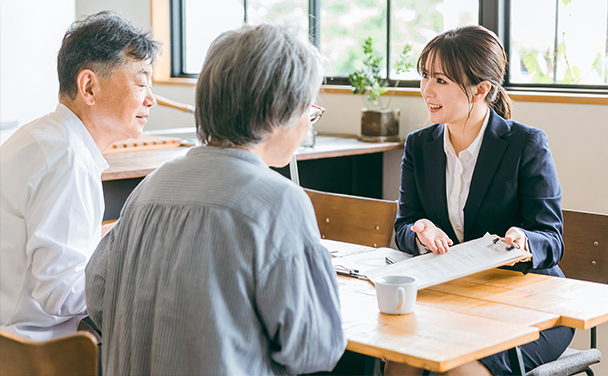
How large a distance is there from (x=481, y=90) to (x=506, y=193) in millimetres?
318

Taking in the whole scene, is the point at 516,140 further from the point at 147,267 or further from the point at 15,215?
the point at 15,215

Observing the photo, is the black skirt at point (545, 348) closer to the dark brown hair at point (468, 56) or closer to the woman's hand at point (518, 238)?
the woman's hand at point (518, 238)

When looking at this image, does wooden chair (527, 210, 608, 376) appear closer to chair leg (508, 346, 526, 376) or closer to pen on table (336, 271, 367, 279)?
chair leg (508, 346, 526, 376)

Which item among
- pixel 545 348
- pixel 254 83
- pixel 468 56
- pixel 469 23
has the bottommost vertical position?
pixel 545 348

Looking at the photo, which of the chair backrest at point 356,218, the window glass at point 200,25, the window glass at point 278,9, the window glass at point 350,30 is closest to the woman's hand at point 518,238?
the chair backrest at point 356,218

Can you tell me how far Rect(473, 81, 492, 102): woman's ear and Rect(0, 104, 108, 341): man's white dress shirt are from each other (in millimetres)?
1091

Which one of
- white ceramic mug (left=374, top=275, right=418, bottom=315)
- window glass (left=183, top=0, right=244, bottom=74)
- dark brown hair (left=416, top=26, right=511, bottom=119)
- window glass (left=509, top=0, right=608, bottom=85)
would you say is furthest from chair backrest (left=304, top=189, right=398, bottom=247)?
window glass (left=183, top=0, right=244, bottom=74)

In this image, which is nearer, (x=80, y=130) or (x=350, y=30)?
(x=80, y=130)

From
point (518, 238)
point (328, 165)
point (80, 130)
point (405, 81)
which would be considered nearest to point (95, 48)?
point (80, 130)

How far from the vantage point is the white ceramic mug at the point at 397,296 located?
127 centimetres

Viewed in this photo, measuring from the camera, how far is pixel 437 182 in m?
1.89

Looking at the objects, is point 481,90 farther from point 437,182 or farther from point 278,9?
point 278,9

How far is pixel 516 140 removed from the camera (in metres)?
1.80

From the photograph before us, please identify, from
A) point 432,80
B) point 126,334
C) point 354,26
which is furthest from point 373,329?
point 354,26
